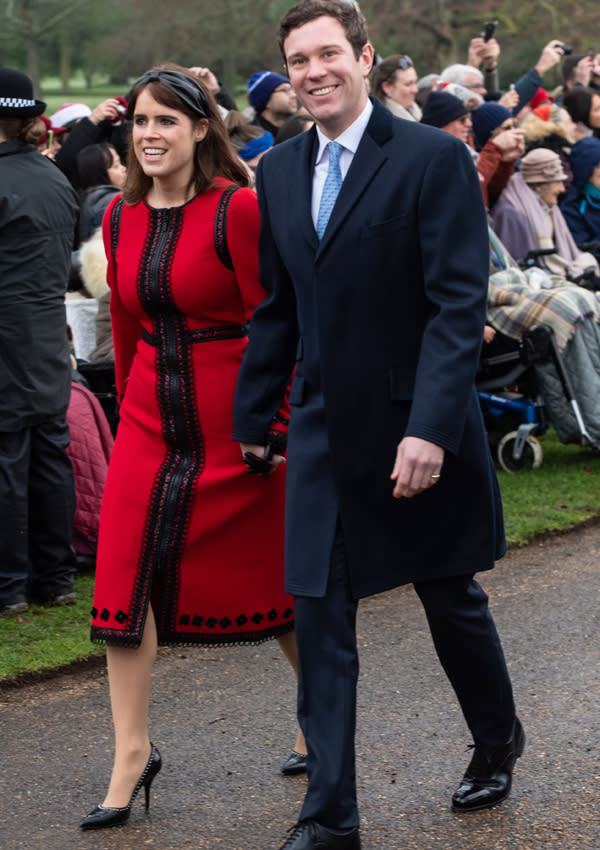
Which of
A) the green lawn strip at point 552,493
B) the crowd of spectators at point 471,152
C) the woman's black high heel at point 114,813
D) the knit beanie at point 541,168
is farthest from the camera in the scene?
the knit beanie at point 541,168

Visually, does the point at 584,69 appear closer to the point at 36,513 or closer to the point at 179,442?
the point at 36,513

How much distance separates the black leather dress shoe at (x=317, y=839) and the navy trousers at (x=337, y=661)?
0.02 m

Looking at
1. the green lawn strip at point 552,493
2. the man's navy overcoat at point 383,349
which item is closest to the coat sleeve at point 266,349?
the man's navy overcoat at point 383,349

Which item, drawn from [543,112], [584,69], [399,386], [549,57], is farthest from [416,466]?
[584,69]

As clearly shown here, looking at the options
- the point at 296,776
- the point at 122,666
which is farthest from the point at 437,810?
the point at 122,666

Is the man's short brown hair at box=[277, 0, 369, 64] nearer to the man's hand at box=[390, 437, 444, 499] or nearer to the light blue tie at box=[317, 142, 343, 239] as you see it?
the light blue tie at box=[317, 142, 343, 239]

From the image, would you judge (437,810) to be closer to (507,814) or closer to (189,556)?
(507,814)

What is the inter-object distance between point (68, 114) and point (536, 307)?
3656 millimetres

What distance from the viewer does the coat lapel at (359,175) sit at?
10.6ft

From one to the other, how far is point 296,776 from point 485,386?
509cm

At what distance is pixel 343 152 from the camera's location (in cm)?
333

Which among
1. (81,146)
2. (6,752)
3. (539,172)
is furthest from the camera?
(539,172)

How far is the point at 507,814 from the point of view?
360cm

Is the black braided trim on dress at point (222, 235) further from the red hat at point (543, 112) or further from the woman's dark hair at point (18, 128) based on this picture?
the red hat at point (543, 112)
